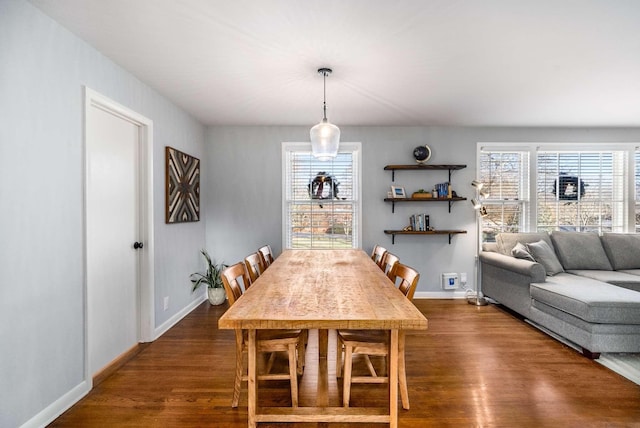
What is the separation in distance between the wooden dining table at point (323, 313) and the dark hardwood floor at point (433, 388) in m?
0.31

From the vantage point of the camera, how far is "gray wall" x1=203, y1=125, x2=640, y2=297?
466 cm

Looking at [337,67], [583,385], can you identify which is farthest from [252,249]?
[583,385]

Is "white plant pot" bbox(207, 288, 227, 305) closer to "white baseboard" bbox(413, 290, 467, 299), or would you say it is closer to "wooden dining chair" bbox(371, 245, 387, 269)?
"wooden dining chair" bbox(371, 245, 387, 269)

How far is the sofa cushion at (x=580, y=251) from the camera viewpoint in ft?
13.4

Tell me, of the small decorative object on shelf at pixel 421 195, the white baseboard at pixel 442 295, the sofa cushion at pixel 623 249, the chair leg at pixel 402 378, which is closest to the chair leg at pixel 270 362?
the chair leg at pixel 402 378

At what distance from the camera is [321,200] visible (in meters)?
4.70

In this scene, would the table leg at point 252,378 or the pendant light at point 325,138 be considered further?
the pendant light at point 325,138

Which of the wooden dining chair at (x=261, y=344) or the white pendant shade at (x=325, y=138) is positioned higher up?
the white pendant shade at (x=325, y=138)

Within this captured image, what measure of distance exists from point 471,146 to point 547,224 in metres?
1.53

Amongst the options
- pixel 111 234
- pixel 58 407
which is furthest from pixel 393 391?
pixel 111 234

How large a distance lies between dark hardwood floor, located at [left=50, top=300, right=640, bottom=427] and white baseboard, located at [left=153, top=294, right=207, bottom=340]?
9 cm

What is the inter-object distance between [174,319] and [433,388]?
269cm

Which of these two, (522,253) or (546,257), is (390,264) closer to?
(522,253)

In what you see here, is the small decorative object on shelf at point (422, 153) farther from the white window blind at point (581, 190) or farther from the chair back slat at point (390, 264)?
the chair back slat at point (390, 264)
